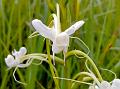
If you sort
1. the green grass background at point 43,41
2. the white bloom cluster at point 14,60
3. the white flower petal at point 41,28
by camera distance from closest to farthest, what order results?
the white flower petal at point 41,28 → the white bloom cluster at point 14,60 → the green grass background at point 43,41

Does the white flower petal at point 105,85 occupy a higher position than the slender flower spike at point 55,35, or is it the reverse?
the slender flower spike at point 55,35

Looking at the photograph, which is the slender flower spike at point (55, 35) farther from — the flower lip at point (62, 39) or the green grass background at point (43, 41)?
the green grass background at point (43, 41)

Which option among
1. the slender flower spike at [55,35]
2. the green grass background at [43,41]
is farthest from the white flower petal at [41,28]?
the green grass background at [43,41]

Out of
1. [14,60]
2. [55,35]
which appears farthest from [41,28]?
[14,60]

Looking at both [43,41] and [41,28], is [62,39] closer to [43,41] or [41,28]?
[41,28]

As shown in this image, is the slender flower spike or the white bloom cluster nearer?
the slender flower spike

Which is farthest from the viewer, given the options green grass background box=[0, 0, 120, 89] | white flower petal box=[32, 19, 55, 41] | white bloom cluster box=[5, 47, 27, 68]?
green grass background box=[0, 0, 120, 89]

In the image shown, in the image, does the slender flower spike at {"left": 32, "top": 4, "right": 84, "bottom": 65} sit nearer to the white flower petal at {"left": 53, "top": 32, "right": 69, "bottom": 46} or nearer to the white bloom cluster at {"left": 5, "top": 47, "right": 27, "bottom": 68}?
the white flower petal at {"left": 53, "top": 32, "right": 69, "bottom": 46}

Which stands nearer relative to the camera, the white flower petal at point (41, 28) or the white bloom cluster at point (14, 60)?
the white flower petal at point (41, 28)

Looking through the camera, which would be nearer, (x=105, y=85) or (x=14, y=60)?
(x=105, y=85)

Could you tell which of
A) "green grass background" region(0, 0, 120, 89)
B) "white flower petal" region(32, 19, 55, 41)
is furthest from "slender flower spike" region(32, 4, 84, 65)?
"green grass background" region(0, 0, 120, 89)

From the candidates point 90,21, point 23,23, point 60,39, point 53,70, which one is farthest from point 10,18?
point 60,39

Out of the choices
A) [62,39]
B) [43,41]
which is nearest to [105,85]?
[62,39]
